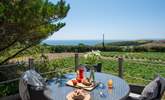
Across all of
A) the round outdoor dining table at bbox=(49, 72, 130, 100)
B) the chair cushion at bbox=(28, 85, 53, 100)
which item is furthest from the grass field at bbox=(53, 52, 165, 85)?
the chair cushion at bbox=(28, 85, 53, 100)

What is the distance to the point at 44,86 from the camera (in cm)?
388

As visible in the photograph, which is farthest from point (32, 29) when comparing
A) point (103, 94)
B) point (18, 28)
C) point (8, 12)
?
point (103, 94)

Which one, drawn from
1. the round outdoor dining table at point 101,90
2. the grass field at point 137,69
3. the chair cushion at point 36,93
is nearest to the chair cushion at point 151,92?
the round outdoor dining table at point 101,90

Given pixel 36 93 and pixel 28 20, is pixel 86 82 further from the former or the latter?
pixel 28 20

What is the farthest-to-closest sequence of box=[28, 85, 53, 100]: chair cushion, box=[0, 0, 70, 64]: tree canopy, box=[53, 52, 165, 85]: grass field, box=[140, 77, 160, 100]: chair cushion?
box=[53, 52, 165, 85]: grass field
box=[0, 0, 70, 64]: tree canopy
box=[28, 85, 53, 100]: chair cushion
box=[140, 77, 160, 100]: chair cushion

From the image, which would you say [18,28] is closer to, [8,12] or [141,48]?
A: [8,12]

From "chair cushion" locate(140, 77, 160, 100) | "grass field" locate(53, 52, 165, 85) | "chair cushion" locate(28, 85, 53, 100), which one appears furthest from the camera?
"grass field" locate(53, 52, 165, 85)

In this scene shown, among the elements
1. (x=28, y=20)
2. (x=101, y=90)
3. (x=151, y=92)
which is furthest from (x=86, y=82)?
(x=28, y=20)

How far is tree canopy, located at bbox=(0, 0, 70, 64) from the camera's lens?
250 inches

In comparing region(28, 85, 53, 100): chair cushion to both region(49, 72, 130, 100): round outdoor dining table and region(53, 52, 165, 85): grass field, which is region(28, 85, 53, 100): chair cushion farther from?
region(53, 52, 165, 85): grass field

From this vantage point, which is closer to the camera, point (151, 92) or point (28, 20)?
point (151, 92)

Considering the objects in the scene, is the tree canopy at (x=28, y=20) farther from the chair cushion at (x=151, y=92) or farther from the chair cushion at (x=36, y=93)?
the chair cushion at (x=151, y=92)

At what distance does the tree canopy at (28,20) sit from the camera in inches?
250

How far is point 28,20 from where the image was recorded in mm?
6555
